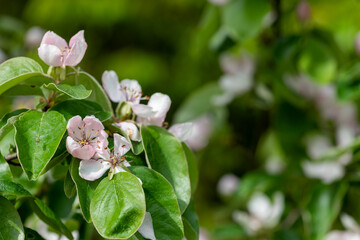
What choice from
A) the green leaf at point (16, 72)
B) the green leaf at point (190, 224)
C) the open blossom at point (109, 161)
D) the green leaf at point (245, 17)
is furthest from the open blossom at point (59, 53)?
the green leaf at point (245, 17)

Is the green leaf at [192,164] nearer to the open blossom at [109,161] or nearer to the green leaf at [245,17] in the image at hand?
the open blossom at [109,161]

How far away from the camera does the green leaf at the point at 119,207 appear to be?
1.63ft

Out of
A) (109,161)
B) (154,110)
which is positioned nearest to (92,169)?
(109,161)

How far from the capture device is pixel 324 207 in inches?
43.9

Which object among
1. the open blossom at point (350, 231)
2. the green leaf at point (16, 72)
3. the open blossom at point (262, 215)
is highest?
the green leaf at point (16, 72)

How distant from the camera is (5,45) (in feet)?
4.80

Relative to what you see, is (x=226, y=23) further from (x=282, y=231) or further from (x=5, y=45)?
(x=5, y=45)

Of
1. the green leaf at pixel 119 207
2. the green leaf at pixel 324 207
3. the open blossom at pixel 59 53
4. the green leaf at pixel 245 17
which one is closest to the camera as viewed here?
the green leaf at pixel 119 207

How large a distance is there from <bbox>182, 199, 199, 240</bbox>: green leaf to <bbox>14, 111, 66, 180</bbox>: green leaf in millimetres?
183

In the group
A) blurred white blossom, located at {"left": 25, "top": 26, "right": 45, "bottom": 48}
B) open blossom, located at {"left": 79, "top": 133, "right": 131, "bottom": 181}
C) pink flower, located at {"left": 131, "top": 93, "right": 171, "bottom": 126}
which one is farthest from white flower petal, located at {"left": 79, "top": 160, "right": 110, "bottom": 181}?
blurred white blossom, located at {"left": 25, "top": 26, "right": 45, "bottom": 48}

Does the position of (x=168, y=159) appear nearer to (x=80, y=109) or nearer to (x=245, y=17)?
(x=80, y=109)

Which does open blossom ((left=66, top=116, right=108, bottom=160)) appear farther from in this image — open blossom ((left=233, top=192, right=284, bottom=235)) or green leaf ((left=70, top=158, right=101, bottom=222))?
open blossom ((left=233, top=192, right=284, bottom=235))

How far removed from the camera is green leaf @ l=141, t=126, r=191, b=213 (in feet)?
Answer: 1.95

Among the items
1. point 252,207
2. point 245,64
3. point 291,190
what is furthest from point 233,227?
point 245,64
